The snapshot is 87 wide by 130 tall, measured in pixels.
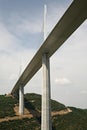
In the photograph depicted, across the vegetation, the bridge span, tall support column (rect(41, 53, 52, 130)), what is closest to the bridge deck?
the bridge span

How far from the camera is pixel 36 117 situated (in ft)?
220

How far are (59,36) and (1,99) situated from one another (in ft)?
190

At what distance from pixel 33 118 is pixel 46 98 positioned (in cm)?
2548

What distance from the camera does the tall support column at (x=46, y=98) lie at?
4166 centimetres

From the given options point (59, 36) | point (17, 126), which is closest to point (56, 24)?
point (59, 36)

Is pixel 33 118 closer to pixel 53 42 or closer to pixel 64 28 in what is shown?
pixel 53 42

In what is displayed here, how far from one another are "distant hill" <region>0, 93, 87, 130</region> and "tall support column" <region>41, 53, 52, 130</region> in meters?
17.0

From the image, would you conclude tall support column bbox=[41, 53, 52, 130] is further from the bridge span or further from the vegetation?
the vegetation

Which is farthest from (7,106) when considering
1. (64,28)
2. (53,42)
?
(64,28)

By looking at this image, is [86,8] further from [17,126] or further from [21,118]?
[21,118]

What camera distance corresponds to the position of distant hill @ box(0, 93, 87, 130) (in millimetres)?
59781

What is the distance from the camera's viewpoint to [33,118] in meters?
66.2

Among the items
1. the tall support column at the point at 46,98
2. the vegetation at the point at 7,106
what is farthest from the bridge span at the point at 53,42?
the vegetation at the point at 7,106

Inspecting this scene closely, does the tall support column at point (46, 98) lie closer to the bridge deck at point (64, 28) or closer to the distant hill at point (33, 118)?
the bridge deck at point (64, 28)
